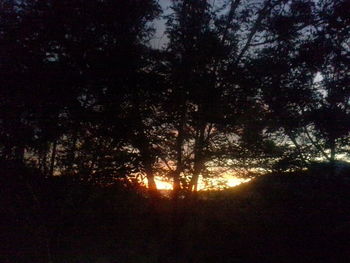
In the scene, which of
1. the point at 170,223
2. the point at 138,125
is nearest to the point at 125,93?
the point at 138,125

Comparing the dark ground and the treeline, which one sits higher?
the treeline

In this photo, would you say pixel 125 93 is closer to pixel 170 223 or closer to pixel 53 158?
pixel 53 158

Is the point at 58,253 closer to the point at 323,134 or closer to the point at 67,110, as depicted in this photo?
the point at 67,110

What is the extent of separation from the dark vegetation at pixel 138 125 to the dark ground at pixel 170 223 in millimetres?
50

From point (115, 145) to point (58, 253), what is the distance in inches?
182

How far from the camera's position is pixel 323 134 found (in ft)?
35.4

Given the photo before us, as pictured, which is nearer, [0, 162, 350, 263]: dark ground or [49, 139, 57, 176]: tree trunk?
[49, 139, 57, 176]: tree trunk

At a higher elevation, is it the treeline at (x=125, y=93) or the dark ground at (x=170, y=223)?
the treeline at (x=125, y=93)

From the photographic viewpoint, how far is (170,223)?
406 inches

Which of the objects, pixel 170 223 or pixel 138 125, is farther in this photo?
pixel 170 223

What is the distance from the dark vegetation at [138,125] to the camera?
5906mm

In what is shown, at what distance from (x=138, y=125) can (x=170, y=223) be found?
5.21m

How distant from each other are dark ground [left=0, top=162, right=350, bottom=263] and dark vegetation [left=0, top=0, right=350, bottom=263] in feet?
0.16

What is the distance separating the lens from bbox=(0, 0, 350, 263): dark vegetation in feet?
19.4
